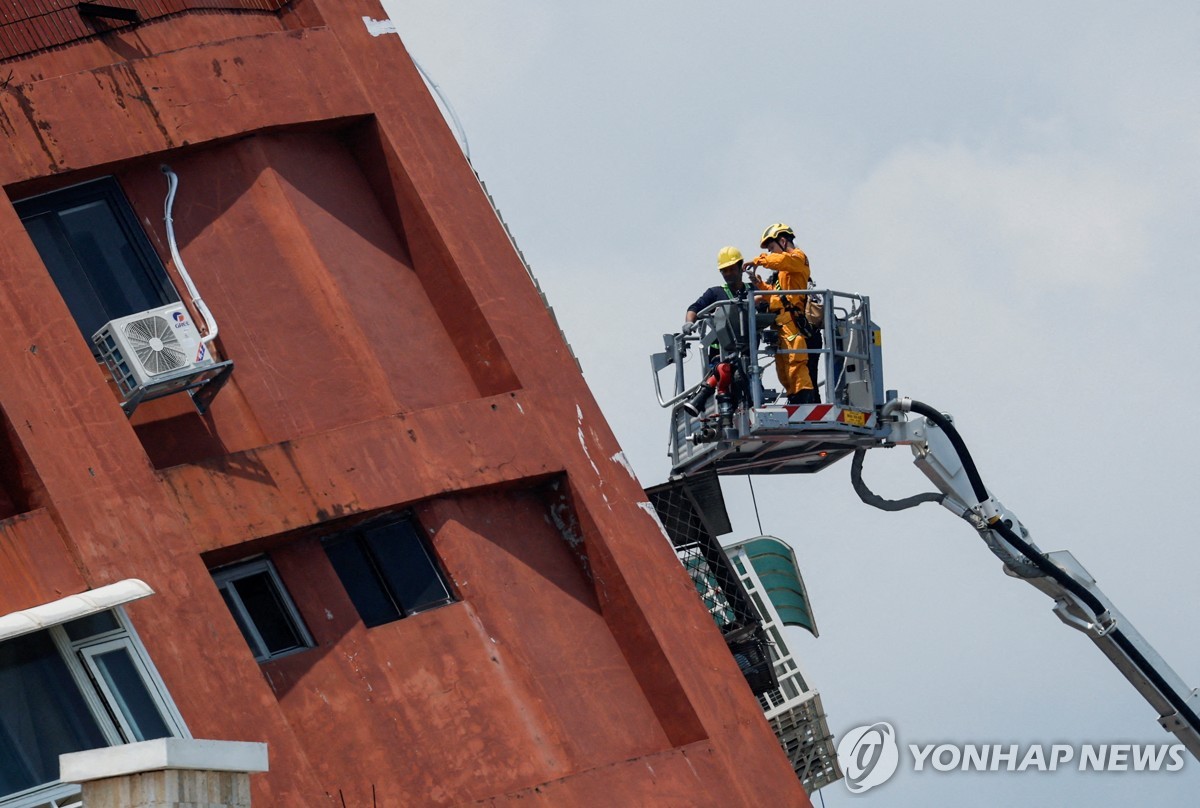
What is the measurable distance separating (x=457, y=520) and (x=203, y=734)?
12.1 ft

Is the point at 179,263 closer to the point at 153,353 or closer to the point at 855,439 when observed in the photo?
the point at 153,353

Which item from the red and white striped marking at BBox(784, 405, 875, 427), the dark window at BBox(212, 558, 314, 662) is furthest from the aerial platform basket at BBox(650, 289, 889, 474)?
the dark window at BBox(212, 558, 314, 662)

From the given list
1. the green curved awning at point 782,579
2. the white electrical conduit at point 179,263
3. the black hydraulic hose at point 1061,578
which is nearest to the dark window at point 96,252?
the white electrical conduit at point 179,263

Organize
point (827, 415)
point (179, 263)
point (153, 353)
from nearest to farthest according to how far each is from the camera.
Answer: point (153, 353) < point (179, 263) < point (827, 415)

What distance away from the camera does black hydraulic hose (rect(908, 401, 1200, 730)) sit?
22078mm

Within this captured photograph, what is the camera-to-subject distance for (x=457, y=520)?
2062cm

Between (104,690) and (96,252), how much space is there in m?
5.22

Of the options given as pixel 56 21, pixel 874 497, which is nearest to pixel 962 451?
pixel 874 497

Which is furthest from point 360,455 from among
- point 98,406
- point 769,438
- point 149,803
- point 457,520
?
point 149,803

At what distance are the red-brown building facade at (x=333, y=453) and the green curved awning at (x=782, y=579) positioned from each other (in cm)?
283

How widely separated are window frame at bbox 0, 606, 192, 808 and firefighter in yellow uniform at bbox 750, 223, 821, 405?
22.9ft

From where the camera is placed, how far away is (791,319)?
840 inches

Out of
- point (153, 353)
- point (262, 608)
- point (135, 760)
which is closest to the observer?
point (135, 760)

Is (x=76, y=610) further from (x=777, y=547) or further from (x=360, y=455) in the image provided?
(x=777, y=547)
